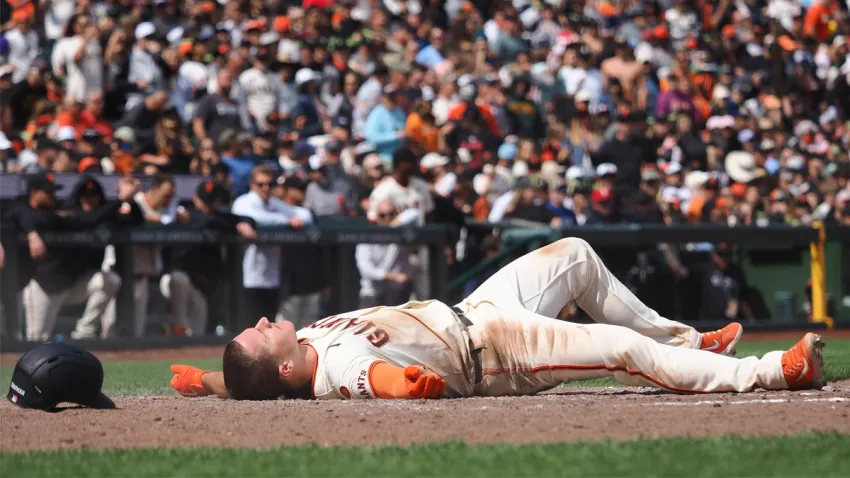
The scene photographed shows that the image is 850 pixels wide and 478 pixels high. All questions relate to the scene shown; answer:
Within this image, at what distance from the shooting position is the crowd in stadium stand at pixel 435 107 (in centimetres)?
1316

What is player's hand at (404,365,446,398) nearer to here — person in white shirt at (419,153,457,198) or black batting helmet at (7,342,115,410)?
black batting helmet at (7,342,115,410)

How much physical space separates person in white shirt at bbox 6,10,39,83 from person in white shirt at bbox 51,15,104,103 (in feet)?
1.44

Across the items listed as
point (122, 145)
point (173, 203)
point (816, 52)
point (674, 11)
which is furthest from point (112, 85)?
point (816, 52)

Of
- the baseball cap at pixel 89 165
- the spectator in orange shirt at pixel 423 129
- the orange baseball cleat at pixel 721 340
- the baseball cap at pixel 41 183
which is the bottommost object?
the orange baseball cleat at pixel 721 340

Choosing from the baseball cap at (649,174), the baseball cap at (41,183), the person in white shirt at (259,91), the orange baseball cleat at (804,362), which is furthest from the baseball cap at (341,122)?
the orange baseball cleat at (804,362)

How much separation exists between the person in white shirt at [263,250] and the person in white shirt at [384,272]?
682 mm

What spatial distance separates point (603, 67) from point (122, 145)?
763cm

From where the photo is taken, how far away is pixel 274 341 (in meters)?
5.79

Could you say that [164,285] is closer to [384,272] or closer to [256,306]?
[256,306]

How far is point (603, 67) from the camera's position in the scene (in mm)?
18000

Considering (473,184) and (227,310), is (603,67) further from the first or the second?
(227,310)

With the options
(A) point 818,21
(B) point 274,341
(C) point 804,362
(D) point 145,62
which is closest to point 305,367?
(B) point 274,341

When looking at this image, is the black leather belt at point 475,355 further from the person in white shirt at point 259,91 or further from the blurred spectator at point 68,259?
the person in white shirt at point 259,91

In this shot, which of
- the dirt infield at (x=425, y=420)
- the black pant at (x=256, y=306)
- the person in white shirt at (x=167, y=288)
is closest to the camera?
the dirt infield at (x=425, y=420)
